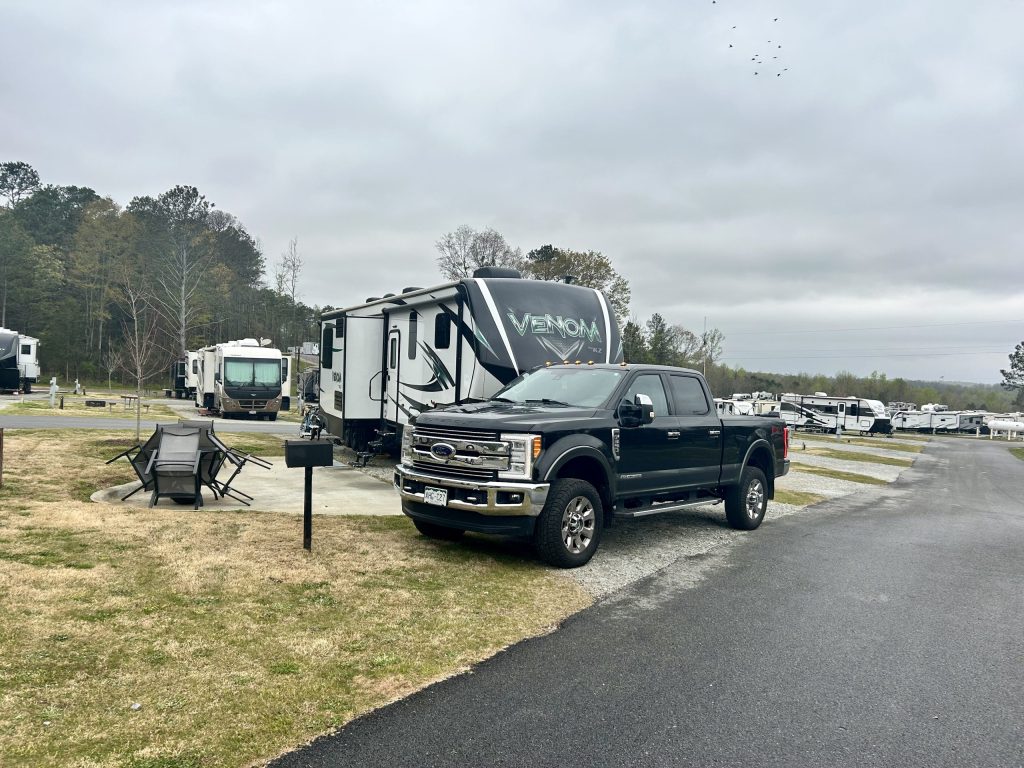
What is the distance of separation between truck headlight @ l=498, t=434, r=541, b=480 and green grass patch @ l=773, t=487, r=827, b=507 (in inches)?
293

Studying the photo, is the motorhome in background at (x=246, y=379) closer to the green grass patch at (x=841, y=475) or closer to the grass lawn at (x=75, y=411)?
the grass lawn at (x=75, y=411)

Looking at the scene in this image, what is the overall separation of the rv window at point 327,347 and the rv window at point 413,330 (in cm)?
327

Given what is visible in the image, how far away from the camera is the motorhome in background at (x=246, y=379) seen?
24.9m

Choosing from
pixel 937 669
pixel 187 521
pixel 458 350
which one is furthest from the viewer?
pixel 458 350

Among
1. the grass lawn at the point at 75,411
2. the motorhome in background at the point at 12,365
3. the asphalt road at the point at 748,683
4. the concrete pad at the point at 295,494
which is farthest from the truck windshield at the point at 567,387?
the motorhome in background at the point at 12,365

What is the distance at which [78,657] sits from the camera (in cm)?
414

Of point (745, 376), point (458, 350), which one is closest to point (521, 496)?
point (458, 350)

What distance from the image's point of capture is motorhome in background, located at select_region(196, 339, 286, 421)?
24.9 metres

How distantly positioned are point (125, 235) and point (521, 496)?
6198 centimetres

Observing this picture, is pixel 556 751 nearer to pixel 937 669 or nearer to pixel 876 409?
pixel 937 669

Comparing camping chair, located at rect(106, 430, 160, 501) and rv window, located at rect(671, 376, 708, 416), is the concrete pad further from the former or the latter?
rv window, located at rect(671, 376, 708, 416)

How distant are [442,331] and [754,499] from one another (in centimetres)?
505

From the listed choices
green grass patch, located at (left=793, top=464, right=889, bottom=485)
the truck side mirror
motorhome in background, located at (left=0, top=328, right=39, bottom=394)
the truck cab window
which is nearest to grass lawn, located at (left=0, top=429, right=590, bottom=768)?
the truck side mirror

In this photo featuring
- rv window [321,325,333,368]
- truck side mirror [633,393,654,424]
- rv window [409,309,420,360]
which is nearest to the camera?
truck side mirror [633,393,654,424]
